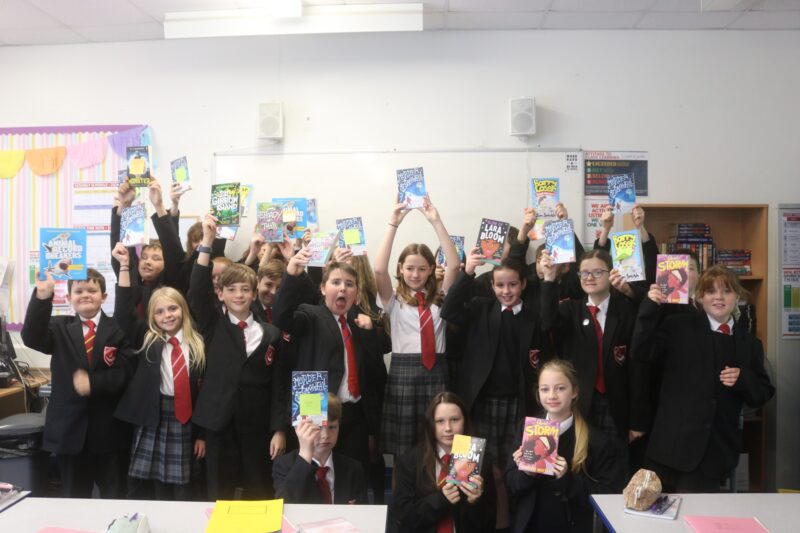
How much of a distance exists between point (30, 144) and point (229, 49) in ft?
5.70

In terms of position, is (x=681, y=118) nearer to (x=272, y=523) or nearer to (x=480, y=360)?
Result: (x=480, y=360)

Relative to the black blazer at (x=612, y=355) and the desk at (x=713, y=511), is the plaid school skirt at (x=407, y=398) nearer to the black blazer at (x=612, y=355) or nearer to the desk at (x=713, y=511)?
the black blazer at (x=612, y=355)

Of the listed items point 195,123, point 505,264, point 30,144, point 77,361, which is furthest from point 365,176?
point 30,144

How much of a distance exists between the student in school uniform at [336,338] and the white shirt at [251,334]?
0.54 feet

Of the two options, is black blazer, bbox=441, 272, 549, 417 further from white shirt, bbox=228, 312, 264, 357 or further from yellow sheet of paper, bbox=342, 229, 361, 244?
white shirt, bbox=228, 312, 264, 357

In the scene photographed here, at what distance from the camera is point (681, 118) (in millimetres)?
4215

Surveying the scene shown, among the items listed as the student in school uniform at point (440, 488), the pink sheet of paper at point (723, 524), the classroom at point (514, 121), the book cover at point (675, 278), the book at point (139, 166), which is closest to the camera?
the pink sheet of paper at point (723, 524)

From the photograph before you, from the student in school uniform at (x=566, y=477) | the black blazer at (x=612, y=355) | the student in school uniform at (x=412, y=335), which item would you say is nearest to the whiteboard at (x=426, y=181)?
the student in school uniform at (x=412, y=335)

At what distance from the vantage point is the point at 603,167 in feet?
13.7

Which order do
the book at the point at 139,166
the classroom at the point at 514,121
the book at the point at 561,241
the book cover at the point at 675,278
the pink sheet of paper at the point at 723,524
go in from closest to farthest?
the pink sheet of paper at the point at 723,524, the book cover at the point at 675,278, the book at the point at 561,241, the book at the point at 139,166, the classroom at the point at 514,121

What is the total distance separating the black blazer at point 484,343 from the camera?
2758 mm

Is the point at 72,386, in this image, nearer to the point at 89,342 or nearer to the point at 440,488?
the point at 89,342

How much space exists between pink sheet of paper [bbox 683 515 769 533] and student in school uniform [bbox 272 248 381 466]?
1424 mm

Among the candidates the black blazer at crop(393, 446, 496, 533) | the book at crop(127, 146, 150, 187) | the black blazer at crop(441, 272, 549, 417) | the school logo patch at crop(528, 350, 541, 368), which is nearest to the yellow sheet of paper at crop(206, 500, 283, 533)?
the black blazer at crop(393, 446, 496, 533)
